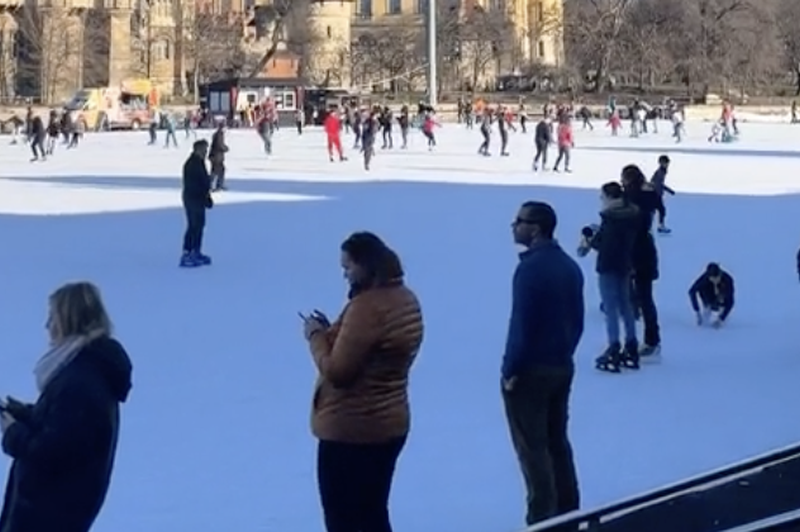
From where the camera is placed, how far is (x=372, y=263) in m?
5.14

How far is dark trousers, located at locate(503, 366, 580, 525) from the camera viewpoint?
6.14 meters

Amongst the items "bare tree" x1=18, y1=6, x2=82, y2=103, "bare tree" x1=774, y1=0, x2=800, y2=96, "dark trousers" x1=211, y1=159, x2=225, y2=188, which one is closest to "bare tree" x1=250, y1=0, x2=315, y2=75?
"bare tree" x1=18, y1=6, x2=82, y2=103

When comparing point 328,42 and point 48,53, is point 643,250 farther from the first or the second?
point 328,42

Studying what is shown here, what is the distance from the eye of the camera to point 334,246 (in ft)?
57.1

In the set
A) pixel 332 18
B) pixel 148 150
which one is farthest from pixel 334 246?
pixel 332 18

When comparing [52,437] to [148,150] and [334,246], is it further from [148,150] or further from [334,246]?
[148,150]

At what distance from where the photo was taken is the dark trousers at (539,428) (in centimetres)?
614

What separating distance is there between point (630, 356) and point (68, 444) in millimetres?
5992

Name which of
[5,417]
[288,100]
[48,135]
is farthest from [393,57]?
[5,417]

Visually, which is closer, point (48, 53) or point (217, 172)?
point (217, 172)

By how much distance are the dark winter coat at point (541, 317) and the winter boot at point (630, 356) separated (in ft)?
12.8

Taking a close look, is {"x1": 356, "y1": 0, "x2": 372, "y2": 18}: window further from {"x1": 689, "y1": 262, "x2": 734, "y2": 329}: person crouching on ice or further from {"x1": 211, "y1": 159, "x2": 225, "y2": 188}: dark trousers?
{"x1": 689, "y1": 262, "x2": 734, "y2": 329}: person crouching on ice

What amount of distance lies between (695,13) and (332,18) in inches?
888

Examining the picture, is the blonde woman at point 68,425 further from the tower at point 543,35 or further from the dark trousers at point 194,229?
the tower at point 543,35
